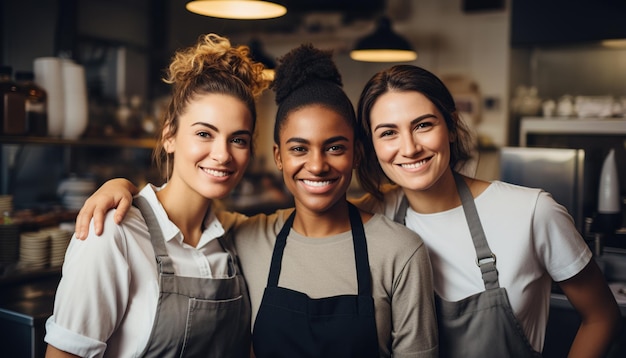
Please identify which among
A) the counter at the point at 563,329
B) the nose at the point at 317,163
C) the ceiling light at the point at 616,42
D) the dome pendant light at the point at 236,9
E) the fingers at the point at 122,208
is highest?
the ceiling light at the point at 616,42

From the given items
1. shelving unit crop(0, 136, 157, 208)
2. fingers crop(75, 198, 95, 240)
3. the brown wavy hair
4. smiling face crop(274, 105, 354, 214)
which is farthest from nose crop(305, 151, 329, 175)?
shelving unit crop(0, 136, 157, 208)

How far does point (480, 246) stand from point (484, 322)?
0.68 ft

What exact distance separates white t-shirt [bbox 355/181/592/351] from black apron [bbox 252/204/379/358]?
0.27 m

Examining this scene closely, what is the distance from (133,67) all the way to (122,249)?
10.1 feet

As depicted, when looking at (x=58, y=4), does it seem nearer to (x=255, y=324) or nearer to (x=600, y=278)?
(x=255, y=324)

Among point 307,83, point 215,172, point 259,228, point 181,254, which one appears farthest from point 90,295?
point 307,83

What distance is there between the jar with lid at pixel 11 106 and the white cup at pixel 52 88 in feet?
0.54

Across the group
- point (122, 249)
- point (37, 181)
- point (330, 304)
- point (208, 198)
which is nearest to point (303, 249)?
point (330, 304)

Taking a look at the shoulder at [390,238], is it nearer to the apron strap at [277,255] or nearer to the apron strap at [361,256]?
the apron strap at [361,256]

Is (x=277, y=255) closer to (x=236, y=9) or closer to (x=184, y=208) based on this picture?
(x=184, y=208)

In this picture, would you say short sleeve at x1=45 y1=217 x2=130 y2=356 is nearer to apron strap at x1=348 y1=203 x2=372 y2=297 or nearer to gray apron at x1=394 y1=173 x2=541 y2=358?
apron strap at x1=348 y1=203 x2=372 y2=297

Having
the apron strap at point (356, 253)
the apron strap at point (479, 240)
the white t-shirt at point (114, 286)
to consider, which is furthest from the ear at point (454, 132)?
the white t-shirt at point (114, 286)

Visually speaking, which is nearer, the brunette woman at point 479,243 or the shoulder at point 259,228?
the brunette woman at point 479,243

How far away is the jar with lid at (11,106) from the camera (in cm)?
229
